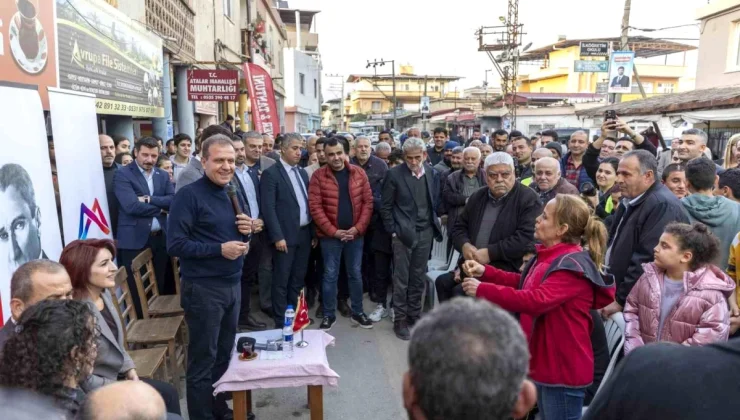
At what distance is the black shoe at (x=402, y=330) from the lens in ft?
16.6

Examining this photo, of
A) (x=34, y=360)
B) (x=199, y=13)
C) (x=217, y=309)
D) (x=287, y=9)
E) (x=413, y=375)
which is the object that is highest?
(x=287, y=9)

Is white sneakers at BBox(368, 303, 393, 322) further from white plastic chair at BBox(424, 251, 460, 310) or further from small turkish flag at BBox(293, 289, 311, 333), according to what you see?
small turkish flag at BBox(293, 289, 311, 333)

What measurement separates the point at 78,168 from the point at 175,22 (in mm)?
6735

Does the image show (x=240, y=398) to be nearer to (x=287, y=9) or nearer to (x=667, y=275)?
(x=667, y=275)

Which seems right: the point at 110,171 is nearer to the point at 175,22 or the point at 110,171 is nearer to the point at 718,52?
the point at 175,22

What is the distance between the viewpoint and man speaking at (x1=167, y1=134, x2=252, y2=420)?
3.19 m

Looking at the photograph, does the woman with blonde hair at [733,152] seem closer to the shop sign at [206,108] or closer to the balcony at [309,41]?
the shop sign at [206,108]

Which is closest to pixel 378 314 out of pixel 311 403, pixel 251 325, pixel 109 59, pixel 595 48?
pixel 251 325

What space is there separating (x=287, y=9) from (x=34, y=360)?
35.8 m

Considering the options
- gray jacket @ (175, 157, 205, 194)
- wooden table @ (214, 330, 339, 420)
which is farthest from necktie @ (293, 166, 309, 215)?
wooden table @ (214, 330, 339, 420)

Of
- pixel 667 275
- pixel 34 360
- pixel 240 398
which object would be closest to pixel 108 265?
pixel 34 360

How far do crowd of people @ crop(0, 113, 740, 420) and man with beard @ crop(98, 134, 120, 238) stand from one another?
0.07 feet

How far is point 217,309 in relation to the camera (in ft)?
10.6

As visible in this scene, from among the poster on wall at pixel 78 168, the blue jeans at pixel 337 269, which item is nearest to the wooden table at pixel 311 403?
the poster on wall at pixel 78 168
